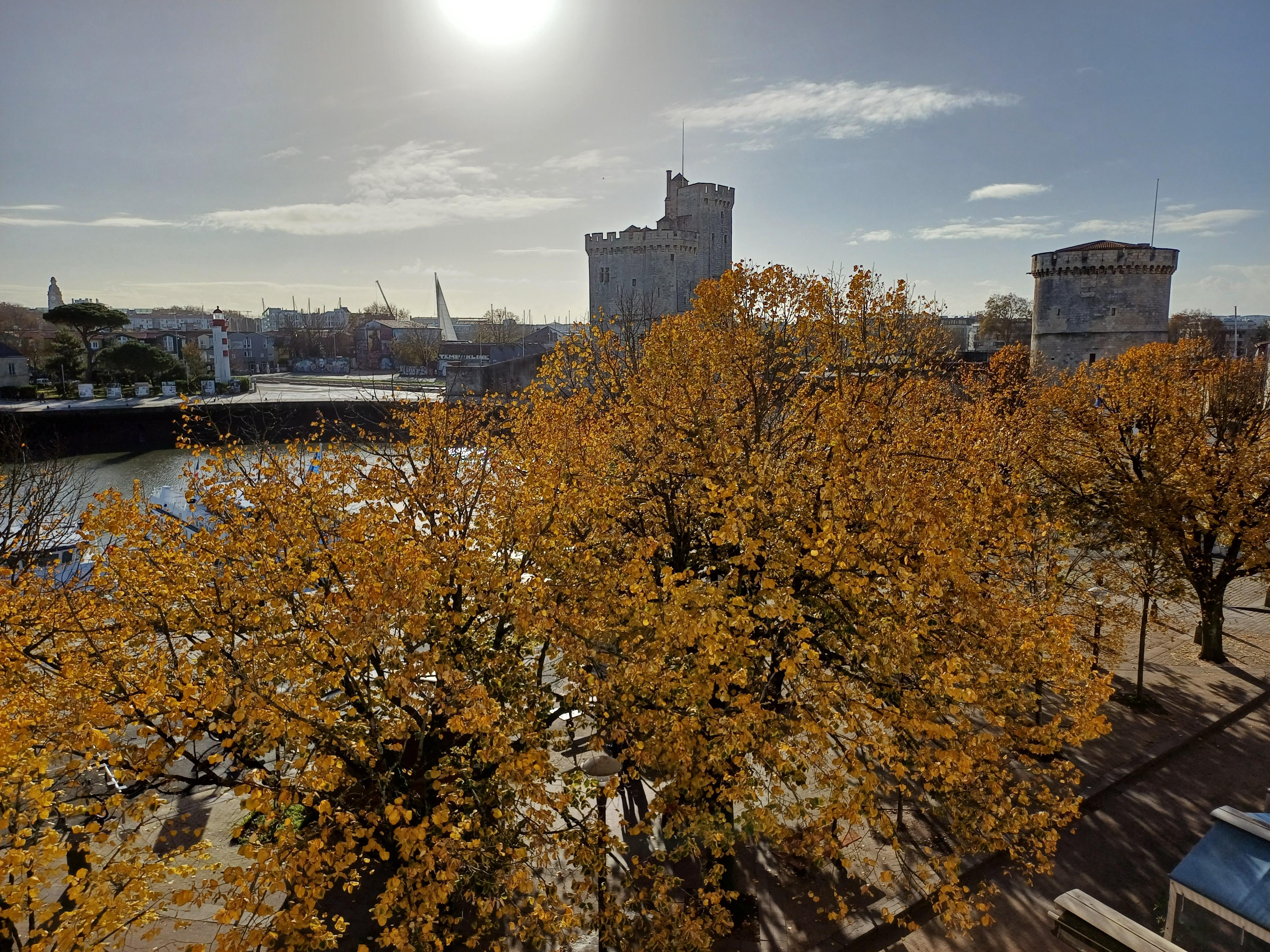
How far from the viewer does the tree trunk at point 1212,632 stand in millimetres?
15516

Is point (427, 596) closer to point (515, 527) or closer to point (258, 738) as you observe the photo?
point (515, 527)

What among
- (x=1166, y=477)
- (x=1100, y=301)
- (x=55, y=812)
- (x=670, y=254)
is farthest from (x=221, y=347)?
(x=1166, y=477)

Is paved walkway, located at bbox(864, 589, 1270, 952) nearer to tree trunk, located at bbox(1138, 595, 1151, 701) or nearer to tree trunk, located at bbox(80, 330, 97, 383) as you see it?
tree trunk, located at bbox(1138, 595, 1151, 701)

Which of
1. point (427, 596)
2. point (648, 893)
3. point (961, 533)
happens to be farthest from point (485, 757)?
point (961, 533)

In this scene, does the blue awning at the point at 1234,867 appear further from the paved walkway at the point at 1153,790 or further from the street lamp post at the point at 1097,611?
the street lamp post at the point at 1097,611

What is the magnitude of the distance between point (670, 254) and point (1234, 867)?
183 ft

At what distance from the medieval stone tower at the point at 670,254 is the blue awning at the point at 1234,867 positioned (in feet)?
168

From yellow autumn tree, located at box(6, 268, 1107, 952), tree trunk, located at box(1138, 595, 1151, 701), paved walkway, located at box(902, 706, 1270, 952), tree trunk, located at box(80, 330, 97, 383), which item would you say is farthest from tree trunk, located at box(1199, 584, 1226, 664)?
tree trunk, located at box(80, 330, 97, 383)

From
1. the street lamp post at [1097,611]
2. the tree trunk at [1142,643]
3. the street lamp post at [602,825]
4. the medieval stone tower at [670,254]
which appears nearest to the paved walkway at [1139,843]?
the tree trunk at [1142,643]

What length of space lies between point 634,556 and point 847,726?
279cm

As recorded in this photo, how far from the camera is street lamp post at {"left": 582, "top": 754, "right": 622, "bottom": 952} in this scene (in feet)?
23.1

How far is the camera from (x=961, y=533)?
27.7 ft

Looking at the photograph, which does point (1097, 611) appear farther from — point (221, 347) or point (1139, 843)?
point (221, 347)

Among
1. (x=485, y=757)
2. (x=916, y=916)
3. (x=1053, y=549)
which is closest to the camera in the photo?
(x=485, y=757)
